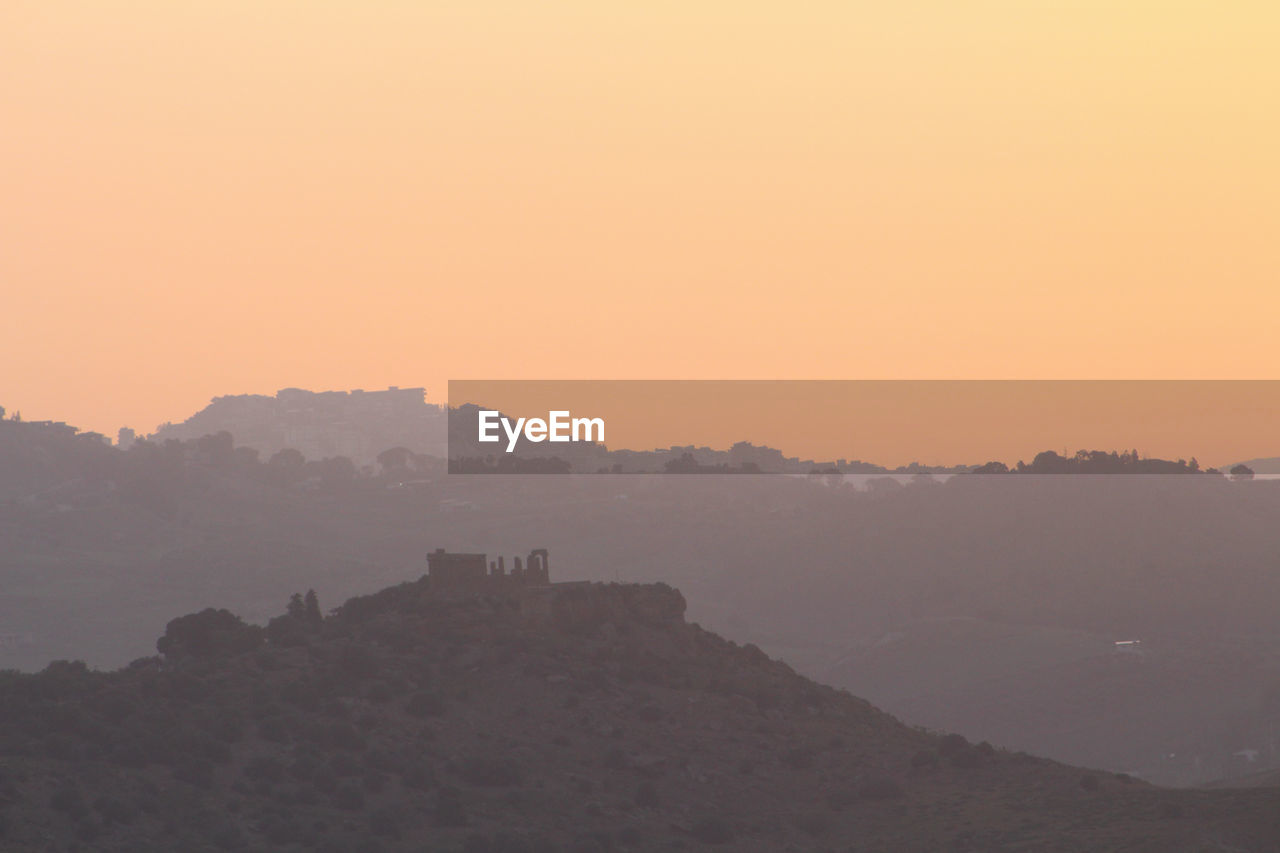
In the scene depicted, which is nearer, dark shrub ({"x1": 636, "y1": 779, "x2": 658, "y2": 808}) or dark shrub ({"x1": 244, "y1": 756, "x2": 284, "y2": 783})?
dark shrub ({"x1": 244, "y1": 756, "x2": 284, "y2": 783})

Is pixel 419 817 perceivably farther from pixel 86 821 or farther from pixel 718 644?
pixel 718 644

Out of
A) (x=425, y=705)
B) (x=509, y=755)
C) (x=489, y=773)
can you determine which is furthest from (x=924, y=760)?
(x=425, y=705)

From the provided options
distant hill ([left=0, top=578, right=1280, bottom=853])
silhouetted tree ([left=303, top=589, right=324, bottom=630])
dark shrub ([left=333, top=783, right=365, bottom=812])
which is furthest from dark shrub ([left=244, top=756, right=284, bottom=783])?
silhouetted tree ([left=303, top=589, right=324, bottom=630])

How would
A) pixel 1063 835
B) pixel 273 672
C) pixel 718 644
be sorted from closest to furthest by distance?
pixel 1063 835 → pixel 273 672 → pixel 718 644

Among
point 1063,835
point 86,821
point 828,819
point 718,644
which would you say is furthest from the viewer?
point 718,644

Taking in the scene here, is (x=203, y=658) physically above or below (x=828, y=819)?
above

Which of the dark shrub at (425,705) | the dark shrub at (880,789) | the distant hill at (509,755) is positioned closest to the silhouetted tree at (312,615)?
the distant hill at (509,755)

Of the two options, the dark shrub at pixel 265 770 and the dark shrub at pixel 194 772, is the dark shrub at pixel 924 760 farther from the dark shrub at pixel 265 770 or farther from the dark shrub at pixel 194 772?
the dark shrub at pixel 194 772

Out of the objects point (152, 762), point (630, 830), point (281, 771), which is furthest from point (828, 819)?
point (152, 762)

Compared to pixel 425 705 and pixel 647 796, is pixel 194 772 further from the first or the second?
pixel 647 796

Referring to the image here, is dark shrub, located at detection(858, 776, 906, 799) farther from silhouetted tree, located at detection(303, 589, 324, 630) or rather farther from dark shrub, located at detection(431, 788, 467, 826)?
silhouetted tree, located at detection(303, 589, 324, 630)
